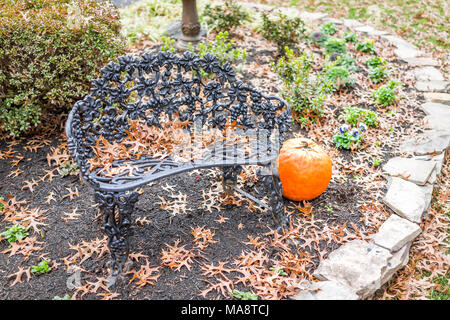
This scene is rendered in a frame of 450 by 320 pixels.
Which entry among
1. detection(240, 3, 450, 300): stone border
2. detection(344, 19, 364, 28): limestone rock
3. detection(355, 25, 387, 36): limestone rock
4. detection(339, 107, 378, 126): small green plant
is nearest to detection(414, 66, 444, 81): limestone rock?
detection(240, 3, 450, 300): stone border

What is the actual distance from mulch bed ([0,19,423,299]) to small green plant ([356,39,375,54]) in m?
2.49

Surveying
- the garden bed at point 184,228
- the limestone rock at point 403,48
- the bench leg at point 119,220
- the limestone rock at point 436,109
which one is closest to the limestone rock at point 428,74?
the limestone rock at point 403,48

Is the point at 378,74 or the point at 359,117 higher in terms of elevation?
the point at 378,74

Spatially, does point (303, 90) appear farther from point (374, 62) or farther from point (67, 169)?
point (67, 169)

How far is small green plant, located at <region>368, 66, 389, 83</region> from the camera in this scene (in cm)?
553

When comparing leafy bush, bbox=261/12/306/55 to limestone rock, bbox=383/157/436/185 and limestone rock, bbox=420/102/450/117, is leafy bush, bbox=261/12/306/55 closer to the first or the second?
limestone rock, bbox=420/102/450/117

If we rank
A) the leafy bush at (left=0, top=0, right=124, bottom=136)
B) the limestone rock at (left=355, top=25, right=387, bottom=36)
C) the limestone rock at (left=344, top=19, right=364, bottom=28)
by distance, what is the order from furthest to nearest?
the limestone rock at (left=344, top=19, right=364, bottom=28), the limestone rock at (left=355, top=25, right=387, bottom=36), the leafy bush at (left=0, top=0, right=124, bottom=136)

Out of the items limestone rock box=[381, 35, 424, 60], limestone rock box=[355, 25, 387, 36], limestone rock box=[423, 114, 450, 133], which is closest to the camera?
limestone rock box=[423, 114, 450, 133]

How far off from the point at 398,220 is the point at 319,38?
4.03 m

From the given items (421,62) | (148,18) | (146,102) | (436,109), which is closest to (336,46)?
(421,62)

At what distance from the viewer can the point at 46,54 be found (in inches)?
146
